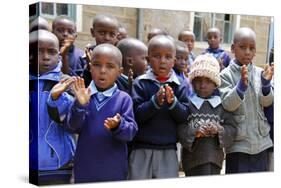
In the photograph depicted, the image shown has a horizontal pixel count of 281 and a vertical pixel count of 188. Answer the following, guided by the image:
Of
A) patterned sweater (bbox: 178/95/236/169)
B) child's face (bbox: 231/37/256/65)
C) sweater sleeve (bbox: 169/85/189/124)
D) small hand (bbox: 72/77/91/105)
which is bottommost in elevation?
patterned sweater (bbox: 178/95/236/169)

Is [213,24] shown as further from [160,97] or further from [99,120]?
[99,120]

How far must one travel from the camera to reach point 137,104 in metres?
4.73

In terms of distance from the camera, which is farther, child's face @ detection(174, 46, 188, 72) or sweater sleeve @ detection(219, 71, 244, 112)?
sweater sleeve @ detection(219, 71, 244, 112)

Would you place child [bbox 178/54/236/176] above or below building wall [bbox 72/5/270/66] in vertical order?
below

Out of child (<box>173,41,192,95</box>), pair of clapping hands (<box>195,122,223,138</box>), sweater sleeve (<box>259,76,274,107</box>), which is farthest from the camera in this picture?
sweater sleeve (<box>259,76,274,107</box>)

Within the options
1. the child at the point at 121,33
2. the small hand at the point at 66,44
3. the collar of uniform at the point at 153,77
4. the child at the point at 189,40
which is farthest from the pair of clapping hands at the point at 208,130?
the small hand at the point at 66,44

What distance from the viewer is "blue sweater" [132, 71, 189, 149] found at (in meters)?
4.73

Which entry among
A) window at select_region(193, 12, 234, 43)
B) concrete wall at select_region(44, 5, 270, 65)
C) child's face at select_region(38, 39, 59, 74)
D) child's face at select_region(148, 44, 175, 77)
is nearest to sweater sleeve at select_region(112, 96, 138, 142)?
child's face at select_region(148, 44, 175, 77)

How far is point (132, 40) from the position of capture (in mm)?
4730

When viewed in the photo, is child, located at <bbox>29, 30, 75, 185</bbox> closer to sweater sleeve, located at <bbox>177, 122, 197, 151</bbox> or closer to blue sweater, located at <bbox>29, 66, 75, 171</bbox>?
blue sweater, located at <bbox>29, 66, 75, 171</bbox>

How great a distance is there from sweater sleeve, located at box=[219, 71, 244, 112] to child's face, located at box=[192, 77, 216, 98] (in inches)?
4.2

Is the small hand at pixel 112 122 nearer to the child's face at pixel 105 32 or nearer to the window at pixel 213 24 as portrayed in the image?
the child's face at pixel 105 32

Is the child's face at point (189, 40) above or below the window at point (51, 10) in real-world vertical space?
below

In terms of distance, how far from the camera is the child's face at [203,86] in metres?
4.98
